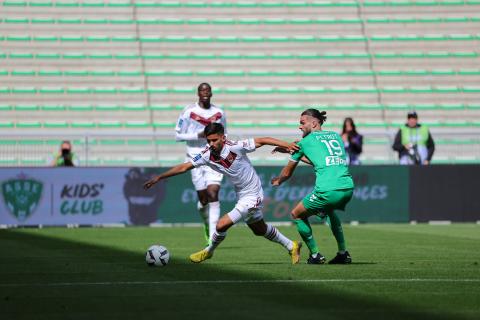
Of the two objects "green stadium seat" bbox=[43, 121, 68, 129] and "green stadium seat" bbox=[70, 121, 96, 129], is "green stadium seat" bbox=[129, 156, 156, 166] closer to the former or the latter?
"green stadium seat" bbox=[70, 121, 96, 129]

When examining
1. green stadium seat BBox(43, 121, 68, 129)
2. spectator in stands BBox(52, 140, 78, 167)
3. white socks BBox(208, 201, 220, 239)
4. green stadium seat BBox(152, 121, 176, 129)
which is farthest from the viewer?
green stadium seat BBox(152, 121, 176, 129)

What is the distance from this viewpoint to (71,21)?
36000 mm

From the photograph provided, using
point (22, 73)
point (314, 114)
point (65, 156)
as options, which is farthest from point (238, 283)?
point (22, 73)

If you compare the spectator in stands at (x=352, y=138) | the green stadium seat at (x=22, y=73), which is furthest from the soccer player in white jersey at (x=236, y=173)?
the green stadium seat at (x=22, y=73)

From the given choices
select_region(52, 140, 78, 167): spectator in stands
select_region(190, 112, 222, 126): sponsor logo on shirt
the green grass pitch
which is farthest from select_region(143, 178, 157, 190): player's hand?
select_region(52, 140, 78, 167): spectator in stands

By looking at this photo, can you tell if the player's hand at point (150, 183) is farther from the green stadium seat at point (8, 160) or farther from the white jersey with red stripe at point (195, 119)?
the green stadium seat at point (8, 160)

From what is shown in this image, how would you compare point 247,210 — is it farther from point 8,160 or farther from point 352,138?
point 8,160

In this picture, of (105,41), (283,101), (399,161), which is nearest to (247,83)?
(283,101)

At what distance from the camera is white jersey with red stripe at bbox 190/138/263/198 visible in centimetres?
1236

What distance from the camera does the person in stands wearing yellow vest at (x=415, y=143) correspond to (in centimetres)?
2555

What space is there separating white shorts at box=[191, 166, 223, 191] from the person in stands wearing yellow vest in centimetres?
966

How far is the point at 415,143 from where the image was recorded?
84.2 feet

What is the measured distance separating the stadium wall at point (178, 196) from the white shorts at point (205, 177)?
7301 mm

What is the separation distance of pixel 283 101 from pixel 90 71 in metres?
5.98
